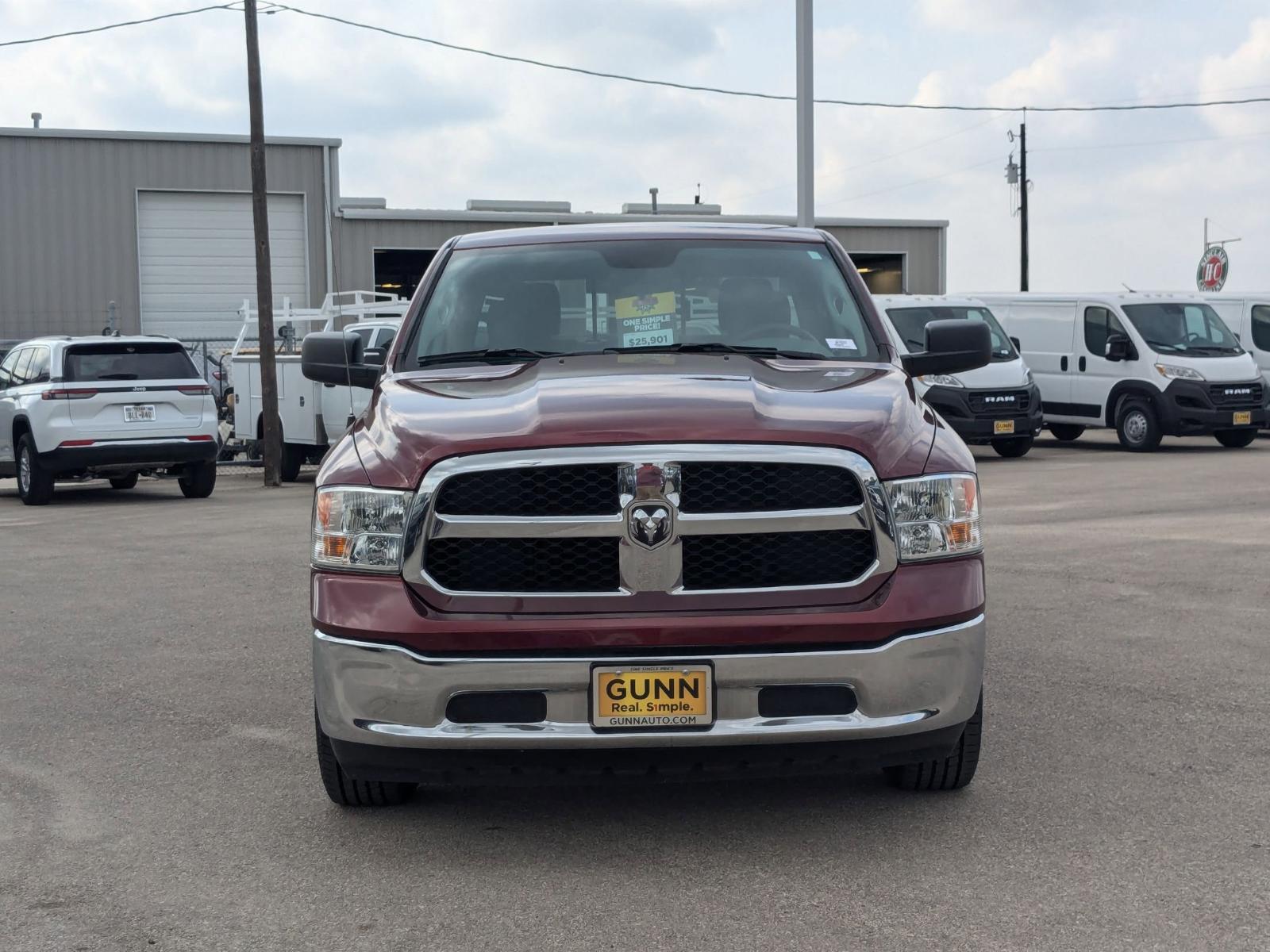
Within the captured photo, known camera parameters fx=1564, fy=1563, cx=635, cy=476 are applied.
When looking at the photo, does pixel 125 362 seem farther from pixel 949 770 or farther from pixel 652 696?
pixel 652 696

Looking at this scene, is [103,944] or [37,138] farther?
[37,138]

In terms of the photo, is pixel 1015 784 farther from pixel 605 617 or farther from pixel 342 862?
pixel 342 862

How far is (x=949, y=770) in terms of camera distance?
475cm

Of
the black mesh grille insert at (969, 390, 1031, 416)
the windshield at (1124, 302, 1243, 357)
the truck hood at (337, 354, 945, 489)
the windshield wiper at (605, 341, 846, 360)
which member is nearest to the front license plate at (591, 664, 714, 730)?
the truck hood at (337, 354, 945, 489)

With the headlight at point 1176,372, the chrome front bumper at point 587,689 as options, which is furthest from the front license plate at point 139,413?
the chrome front bumper at point 587,689

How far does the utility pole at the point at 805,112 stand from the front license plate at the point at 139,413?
28.8 feet

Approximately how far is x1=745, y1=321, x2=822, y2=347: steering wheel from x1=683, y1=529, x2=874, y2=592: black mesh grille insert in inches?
57.8

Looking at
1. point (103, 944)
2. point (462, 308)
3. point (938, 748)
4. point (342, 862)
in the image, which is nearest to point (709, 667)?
point (938, 748)

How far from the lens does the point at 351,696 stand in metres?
4.18

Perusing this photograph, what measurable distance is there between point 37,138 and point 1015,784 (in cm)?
3387

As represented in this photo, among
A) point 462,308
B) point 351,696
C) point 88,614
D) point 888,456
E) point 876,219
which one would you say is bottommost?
point 88,614

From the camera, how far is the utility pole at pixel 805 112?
2073 centimetres

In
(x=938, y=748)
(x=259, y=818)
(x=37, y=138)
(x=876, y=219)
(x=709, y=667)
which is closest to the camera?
(x=709, y=667)

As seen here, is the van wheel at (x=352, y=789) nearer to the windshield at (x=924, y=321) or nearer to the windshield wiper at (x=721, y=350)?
the windshield wiper at (x=721, y=350)
